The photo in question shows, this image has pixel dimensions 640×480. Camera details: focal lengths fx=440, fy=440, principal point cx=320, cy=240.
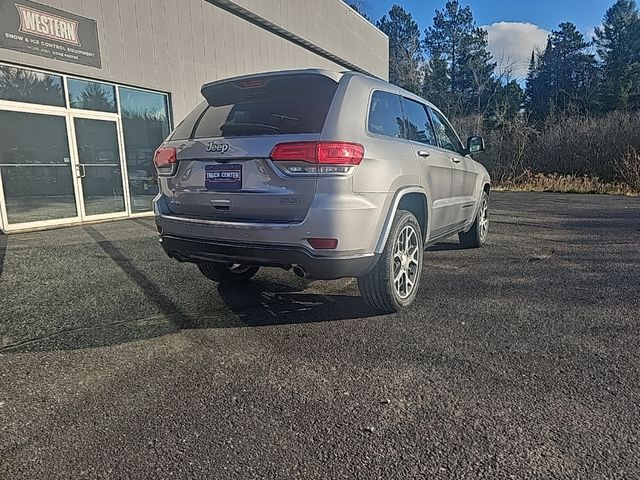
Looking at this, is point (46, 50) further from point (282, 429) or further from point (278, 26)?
point (282, 429)

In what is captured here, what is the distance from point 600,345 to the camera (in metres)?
2.79

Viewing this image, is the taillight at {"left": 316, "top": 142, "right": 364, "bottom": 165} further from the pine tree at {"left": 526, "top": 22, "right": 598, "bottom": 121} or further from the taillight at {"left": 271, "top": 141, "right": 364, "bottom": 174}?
the pine tree at {"left": 526, "top": 22, "right": 598, "bottom": 121}

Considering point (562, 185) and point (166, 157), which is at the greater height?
point (166, 157)

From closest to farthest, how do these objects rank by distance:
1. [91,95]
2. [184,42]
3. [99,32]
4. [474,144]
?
[474,144] → [99,32] → [91,95] → [184,42]

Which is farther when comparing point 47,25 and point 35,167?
point 35,167

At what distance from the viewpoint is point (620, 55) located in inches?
1686

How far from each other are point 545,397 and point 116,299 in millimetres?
3391

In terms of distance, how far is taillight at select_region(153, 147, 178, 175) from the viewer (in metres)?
3.34

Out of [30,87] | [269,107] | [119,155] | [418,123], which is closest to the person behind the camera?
[269,107]

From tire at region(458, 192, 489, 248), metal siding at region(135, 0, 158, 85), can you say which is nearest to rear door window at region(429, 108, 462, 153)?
tire at region(458, 192, 489, 248)

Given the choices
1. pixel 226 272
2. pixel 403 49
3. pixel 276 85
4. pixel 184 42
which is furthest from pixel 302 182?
pixel 403 49

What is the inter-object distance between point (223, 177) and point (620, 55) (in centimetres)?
5277

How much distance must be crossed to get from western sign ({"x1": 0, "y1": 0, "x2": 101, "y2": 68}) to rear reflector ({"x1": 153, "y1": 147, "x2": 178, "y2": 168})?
5.96 metres

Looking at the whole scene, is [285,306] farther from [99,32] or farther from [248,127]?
A: [99,32]
